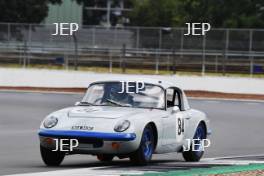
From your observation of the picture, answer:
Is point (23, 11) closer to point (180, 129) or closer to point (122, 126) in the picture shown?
Answer: point (180, 129)

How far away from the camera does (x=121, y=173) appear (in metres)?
12.3

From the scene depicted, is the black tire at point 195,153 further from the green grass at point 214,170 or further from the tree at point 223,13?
the tree at point 223,13

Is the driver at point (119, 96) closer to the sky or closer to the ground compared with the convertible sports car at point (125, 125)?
closer to the sky

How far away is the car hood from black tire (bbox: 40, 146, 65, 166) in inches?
22.9

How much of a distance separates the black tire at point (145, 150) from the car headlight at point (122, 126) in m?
0.34

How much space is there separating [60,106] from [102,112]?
59.5 feet

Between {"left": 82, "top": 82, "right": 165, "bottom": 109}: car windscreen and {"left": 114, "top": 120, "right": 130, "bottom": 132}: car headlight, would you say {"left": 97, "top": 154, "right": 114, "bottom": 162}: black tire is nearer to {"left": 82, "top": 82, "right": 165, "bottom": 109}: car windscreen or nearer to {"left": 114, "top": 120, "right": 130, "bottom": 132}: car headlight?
{"left": 82, "top": 82, "right": 165, "bottom": 109}: car windscreen

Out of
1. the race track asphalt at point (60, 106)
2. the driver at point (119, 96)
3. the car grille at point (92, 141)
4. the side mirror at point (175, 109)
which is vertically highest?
the driver at point (119, 96)

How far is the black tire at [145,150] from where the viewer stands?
13.6m

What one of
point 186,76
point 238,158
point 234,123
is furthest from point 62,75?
point 238,158

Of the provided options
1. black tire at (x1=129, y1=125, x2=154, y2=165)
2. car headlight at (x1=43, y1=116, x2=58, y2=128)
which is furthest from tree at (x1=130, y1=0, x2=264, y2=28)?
car headlight at (x1=43, y1=116, x2=58, y2=128)

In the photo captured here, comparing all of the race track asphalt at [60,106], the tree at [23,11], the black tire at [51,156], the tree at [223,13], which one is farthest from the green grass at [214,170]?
the tree at [23,11]

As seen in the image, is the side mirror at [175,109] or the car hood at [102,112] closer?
the car hood at [102,112]

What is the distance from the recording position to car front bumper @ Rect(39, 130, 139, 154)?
13.3m
